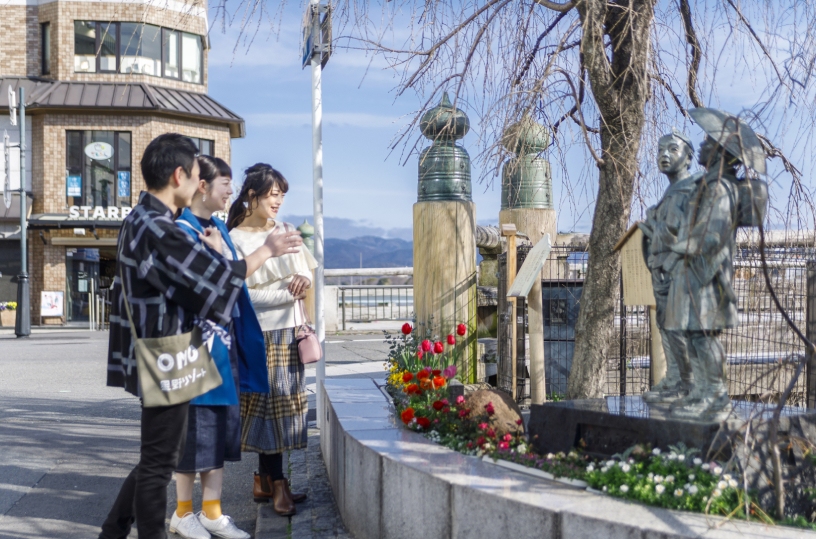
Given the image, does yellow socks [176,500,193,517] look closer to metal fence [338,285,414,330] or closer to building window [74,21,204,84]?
metal fence [338,285,414,330]

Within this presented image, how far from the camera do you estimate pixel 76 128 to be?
2334 cm

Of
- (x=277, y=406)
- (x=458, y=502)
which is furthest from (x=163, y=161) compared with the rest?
(x=458, y=502)

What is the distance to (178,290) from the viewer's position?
2934mm

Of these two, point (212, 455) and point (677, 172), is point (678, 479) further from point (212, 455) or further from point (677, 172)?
point (212, 455)

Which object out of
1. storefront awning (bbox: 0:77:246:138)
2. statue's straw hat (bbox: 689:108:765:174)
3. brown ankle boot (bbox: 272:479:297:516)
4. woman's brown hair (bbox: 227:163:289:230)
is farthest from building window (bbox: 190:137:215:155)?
statue's straw hat (bbox: 689:108:765:174)

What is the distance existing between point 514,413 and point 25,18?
26.3m

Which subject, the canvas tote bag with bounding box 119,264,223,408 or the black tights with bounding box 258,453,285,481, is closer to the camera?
the canvas tote bag with bounding box 119,264,223,408

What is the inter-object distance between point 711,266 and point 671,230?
0.31 m

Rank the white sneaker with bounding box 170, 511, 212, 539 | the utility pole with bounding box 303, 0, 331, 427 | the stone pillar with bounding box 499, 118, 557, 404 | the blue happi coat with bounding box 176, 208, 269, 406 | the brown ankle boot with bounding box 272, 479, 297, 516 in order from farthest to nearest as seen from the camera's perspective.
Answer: the utility pole with bounding box 303, 0, 331, 427
the stone pillar with bounding box 499, 118, 557, 404
the brown ankle boot with bounding box 272, 479, 297, 516
the blue happi coat with bounding box 176, 208, 269, 406
the white sneaker with bounding box 170, 511, 212, 539

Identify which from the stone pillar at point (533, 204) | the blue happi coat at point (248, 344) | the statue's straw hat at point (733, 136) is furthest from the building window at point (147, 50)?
the statue's straw hat at point (733, 136)

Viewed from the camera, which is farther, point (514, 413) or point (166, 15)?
point (166, 15)

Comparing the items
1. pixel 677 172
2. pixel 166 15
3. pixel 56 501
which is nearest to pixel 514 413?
pixel 677 172

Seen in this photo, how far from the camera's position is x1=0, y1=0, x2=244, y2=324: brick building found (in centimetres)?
2312

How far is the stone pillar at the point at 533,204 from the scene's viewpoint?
427cm
